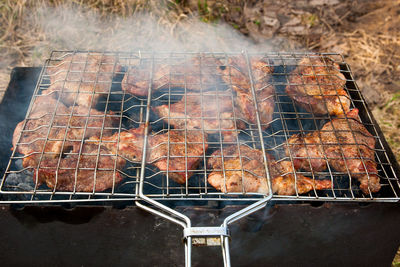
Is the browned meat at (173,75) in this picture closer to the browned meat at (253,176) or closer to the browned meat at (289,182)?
the browned meat at (253,176)

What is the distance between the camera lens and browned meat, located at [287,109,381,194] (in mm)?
2775

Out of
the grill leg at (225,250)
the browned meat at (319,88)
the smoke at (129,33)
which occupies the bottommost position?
the grill leg at (225,250)

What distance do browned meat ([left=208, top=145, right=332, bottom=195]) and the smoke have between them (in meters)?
3.95

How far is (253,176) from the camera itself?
2.71 metres

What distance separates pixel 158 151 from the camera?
2811mm

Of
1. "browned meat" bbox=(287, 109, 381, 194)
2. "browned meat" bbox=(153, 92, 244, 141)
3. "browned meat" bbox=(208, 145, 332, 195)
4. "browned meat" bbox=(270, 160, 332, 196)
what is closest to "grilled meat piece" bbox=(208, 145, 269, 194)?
"browned meat" bbox=(208, 145, 332, 195)

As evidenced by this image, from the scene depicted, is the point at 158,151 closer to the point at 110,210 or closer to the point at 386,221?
the point at 110,210

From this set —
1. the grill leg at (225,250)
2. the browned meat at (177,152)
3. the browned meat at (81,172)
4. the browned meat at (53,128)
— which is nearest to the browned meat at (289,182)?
the browned meat at (177,152)

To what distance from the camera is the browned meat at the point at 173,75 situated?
341cm

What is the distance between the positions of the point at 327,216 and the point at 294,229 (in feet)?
1.04

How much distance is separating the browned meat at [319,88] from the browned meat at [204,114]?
80 cm

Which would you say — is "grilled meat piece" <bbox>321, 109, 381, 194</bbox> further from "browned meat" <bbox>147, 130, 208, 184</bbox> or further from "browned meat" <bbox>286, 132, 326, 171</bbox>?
"browned meat" <bbox>147, 130, 208, 184</bbox>

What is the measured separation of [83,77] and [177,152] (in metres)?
1.52

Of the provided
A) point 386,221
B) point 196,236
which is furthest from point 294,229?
point 196,236
